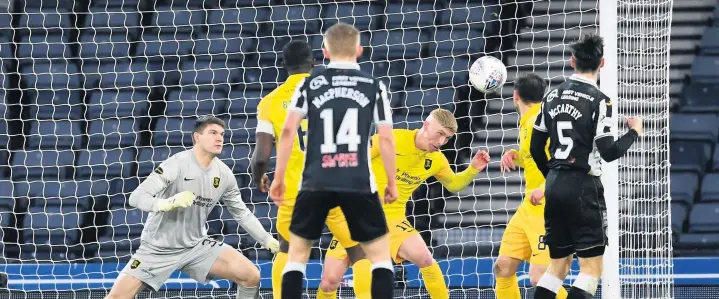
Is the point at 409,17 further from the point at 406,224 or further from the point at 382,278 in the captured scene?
the point at 382,278

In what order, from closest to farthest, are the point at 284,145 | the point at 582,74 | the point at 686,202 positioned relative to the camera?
the point at 284,145
the point at 582,74
the point at 686,202

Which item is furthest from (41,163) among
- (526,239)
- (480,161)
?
(526,239)

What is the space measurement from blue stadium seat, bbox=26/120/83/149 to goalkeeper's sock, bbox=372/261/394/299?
6.60 meters

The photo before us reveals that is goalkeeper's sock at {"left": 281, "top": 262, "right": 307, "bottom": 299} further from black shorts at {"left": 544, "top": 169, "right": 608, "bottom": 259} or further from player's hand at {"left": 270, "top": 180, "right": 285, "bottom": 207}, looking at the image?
black shorts at {"left": 544, "top": 169, "right": 608, "bottom": 259}

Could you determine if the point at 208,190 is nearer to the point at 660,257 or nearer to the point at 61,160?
the point at 660,257

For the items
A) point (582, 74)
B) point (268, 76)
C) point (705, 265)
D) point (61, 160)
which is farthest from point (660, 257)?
point (61, 160)

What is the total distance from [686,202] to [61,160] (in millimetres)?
6410

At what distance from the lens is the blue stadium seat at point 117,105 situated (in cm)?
1225

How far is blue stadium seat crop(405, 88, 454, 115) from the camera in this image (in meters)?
12.2

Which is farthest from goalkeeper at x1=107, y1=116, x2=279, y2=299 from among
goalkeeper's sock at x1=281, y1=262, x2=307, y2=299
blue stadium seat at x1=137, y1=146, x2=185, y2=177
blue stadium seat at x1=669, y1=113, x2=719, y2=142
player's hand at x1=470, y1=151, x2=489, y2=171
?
blue stadium seat at x1=669, y1=113, x2=719, y2=142

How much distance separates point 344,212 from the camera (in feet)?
20.0

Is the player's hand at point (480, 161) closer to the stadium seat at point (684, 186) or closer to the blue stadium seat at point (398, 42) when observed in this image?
the blue stadium seat at point (398, 42)

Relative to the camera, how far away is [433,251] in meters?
11.4

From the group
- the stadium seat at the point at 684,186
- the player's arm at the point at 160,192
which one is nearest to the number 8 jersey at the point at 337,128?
the player's arm at the point at 160,192
